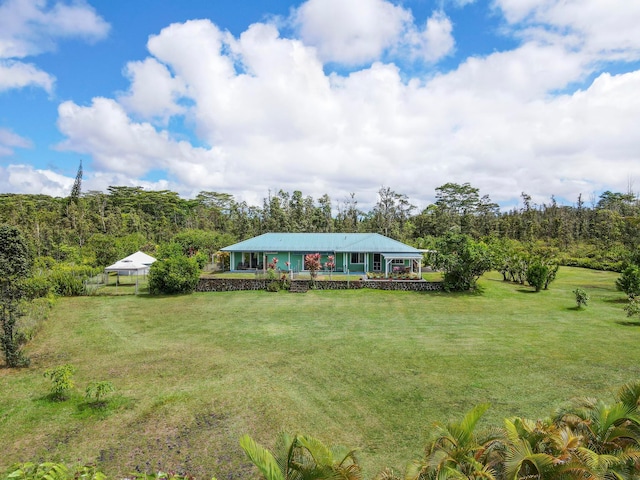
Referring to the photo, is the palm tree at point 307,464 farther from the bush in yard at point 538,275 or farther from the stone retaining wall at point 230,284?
the bush in yard at point 538,275

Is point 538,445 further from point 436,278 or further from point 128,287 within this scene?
point 128,287

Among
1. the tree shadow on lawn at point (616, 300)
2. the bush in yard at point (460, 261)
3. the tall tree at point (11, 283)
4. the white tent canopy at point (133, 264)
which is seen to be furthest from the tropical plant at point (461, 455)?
the white tent canopy at point (133, 264)

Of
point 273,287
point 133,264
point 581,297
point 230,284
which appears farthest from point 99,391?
point 581,297

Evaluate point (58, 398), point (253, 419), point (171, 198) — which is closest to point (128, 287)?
point (58, 398)

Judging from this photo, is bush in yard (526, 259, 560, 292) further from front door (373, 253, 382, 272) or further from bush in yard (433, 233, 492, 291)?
front door (373, 253, 382, 272)

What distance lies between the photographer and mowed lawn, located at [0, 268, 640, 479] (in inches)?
256

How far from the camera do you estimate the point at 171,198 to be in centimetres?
6047

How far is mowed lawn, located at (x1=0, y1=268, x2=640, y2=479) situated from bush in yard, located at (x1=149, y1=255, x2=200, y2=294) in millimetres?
3102

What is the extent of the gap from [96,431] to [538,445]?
23.6ft

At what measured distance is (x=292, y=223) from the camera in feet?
141

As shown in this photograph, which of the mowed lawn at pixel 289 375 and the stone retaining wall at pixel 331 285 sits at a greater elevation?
the stone retaining wall at pixel 331 285

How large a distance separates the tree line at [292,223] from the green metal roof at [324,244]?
7.68 metres

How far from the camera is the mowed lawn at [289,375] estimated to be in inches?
256

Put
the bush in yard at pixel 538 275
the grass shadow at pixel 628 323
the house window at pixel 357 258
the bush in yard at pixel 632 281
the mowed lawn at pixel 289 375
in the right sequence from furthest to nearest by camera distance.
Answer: the house window at pixel 357 258 → the bush in yard at pixel 538 275 → the bush in yard at pixel 632 281 → the grass shadow at pixel 628 323 → the mowed lawn at pixel 289 375
